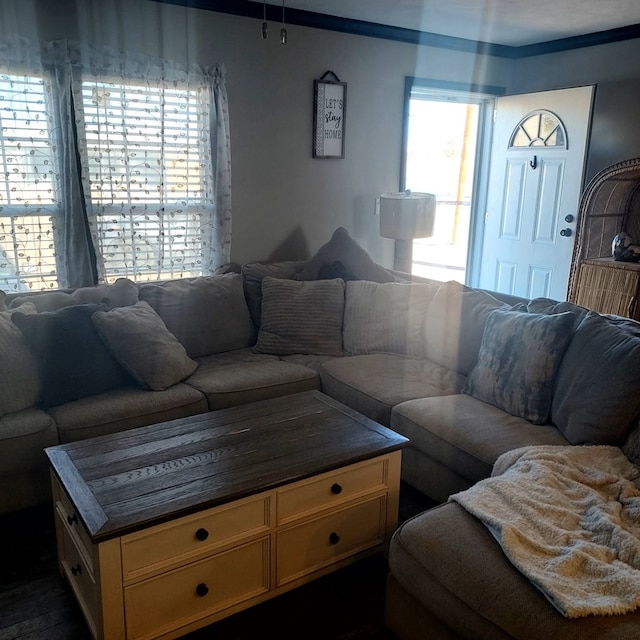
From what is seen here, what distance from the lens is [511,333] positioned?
266cm

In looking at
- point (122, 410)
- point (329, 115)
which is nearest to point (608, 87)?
point (329, 115)

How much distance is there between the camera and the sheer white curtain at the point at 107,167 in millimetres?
3152

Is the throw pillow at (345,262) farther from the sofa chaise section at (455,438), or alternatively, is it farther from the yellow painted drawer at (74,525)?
the yellow painted drawer at (74,525)

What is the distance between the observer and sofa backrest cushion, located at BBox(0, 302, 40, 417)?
248 cm

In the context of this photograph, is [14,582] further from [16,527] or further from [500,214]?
[500,214]

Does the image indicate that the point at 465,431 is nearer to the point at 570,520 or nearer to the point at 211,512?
the point at 570,520

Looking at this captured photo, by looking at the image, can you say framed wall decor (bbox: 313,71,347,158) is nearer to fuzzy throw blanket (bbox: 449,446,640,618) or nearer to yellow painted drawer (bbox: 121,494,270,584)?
fuzzy throw blanket (bbox: 449,446,640,618)

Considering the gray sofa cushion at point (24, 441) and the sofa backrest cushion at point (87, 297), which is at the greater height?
the sofa backrest cushion at point (87, 297)

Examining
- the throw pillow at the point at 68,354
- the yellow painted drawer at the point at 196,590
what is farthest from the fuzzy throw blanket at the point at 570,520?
the throw pillow at the point at 68,354

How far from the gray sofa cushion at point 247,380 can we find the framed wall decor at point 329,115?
1704 millimetres

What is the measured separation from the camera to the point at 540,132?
4730 millimetres

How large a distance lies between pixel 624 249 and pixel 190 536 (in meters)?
3.75

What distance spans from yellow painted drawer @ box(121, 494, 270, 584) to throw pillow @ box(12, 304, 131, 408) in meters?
1.13

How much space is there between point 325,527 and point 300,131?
284cm
